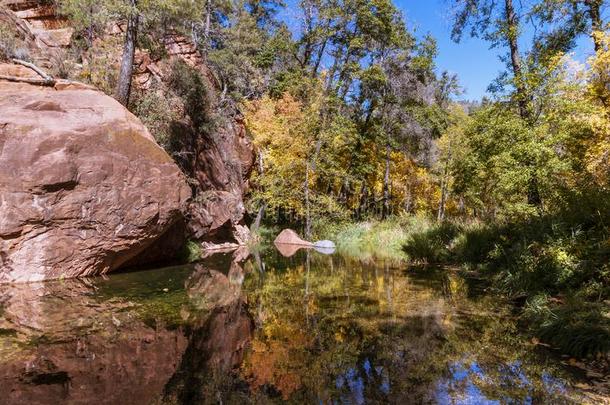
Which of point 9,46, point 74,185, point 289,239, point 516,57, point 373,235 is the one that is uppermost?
point 9,46

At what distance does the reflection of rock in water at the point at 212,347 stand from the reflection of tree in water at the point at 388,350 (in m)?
0.22

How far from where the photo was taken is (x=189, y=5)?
47.8 feet

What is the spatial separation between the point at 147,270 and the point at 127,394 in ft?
28.3

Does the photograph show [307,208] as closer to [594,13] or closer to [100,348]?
[594,13]

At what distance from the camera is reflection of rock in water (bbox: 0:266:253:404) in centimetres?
399

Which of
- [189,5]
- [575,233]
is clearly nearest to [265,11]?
[189,5]

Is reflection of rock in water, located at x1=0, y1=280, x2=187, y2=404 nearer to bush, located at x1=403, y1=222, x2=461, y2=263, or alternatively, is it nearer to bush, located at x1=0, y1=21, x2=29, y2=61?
bush, located at x1=0, y1=21, x2=29, y2=61

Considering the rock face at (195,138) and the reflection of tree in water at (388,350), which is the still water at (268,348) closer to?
the reflection of tree in water at (388,350)

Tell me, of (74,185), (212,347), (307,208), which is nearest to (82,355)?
(212,347)

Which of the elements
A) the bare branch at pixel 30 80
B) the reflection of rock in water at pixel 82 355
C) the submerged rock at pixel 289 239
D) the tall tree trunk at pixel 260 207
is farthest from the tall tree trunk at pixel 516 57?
the tall tree trunk at pixel 260 207

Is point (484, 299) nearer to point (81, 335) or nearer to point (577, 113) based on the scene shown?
point (577, 113)

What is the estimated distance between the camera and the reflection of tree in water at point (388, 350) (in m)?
4.13

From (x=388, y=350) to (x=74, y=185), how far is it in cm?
821

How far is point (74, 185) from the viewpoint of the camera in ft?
33.1
